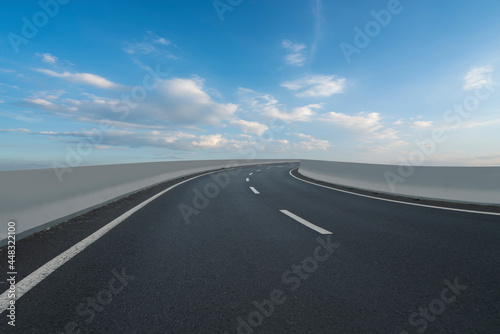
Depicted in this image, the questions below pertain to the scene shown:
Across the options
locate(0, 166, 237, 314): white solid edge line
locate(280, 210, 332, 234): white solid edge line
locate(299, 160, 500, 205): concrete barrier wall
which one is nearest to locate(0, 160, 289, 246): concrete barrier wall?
locate(0, 166, 237, 314): white solid edge line

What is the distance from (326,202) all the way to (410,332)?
6.58 metres

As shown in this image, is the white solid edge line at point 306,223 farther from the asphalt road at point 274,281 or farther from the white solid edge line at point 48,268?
the white solid edge line at point 48,268

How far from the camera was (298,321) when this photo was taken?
2.34 metres

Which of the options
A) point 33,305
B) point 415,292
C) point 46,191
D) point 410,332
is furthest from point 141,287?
point 46,191

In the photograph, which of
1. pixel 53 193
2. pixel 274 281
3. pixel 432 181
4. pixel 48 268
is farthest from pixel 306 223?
pixel 432 181

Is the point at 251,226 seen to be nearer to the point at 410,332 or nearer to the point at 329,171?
the point at 410,332

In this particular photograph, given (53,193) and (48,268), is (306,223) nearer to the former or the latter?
(48,268)

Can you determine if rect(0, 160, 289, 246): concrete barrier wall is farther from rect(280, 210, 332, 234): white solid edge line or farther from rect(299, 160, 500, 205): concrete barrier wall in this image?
rect(299, 160, 500, 205): concrete barrier wall

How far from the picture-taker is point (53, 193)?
18.8ft

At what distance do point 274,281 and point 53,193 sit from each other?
5033mm

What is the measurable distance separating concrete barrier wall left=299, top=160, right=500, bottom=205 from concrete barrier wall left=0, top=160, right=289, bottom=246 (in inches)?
374

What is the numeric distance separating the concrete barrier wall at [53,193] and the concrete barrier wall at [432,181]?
9.50m

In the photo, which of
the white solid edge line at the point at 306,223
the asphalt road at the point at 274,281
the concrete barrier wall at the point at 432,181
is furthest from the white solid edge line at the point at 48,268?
the concrete barrier wall at the point at 432,181

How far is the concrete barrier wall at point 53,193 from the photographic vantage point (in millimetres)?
4582
